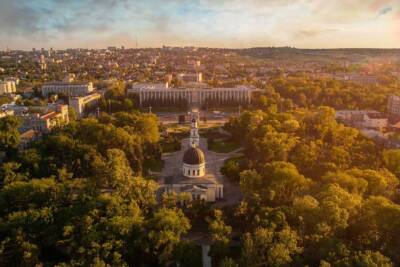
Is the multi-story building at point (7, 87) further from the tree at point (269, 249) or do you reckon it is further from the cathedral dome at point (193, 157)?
the tree at point (269, 249)

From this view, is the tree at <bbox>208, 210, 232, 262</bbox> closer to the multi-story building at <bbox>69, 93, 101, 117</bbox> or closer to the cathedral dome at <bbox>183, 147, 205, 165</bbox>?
the cathedral dome at <bbox>183, 147, 205, 165</bbox>

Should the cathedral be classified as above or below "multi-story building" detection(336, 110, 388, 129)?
below

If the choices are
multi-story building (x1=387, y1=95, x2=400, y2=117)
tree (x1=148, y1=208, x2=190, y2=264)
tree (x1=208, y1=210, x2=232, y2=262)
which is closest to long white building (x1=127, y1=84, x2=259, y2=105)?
multi-story building (x1=387, y1=95, x2=400, y2=117)

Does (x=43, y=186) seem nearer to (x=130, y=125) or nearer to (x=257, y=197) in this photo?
(x=257, y=197)

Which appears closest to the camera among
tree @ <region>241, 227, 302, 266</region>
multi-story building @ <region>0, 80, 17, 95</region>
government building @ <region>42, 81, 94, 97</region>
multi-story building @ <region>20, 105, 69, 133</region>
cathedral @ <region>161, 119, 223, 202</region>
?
tree @ <region>241, 227, 302, 266</region>

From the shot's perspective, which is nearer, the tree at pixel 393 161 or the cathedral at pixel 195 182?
the cathedral at pixel 195 182

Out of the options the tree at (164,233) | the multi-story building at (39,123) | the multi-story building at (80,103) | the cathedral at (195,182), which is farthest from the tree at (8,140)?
the tree at (164,233)
